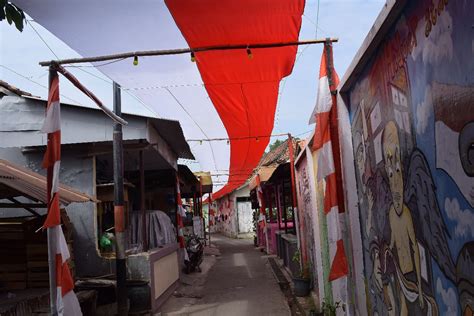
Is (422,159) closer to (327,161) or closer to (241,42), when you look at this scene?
(327,161)

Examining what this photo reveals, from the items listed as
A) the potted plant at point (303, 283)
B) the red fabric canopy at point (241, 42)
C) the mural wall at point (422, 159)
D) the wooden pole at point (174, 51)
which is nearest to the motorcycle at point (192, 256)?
the potted plant at point (303, 283)

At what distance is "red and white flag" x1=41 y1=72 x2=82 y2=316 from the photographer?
15.1ft

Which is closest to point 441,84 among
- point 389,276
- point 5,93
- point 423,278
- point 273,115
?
point 423,278

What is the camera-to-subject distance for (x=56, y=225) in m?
4.67

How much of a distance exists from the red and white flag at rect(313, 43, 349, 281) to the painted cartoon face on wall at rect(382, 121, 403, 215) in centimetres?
116

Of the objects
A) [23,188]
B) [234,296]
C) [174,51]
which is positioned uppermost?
[174,51]

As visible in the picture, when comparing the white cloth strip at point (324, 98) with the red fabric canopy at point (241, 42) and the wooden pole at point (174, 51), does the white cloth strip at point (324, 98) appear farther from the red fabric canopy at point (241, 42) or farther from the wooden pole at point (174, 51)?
the red fabric canopy at point (241, 42)

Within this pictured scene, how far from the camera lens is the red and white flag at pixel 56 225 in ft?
15.1

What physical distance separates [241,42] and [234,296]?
23.4 feet

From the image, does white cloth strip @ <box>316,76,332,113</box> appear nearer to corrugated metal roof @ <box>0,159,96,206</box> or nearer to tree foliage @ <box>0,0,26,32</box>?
tree foliage @ <box>0,0,26,32</box>

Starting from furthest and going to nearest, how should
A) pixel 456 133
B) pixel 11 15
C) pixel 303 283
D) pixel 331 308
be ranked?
pixel 303 283 → pixel 331 308 → pixel 11 15 → pixel 456 133

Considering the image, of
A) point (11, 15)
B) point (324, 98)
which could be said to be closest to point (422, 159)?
point (324, 98)

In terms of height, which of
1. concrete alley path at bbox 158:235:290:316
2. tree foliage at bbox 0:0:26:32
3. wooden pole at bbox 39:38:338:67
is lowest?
concrete alley path at bbox 158:235:290:316

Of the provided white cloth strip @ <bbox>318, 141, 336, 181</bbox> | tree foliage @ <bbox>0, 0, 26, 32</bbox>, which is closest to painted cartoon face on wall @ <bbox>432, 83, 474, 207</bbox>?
white cloth strip @ <bbox>318, 141, 336, 181</bbox>
